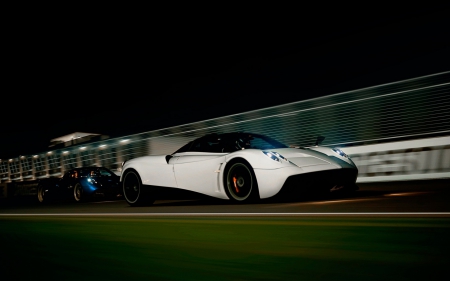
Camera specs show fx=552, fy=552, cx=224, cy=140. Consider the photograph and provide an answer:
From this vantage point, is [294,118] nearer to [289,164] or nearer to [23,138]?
[289,164]

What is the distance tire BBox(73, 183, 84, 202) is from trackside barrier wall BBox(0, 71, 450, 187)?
211 inches

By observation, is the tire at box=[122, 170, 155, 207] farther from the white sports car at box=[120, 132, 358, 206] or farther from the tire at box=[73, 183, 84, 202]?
the tire at box=[73, 183, 84, 202]

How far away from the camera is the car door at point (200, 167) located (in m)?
9.20

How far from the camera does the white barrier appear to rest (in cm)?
1212

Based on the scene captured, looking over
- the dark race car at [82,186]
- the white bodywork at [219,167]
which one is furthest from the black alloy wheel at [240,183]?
the dark race car at [82,186]

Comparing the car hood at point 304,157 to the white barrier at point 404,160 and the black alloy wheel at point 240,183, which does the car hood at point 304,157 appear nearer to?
the black alloy wheel at point 240,183

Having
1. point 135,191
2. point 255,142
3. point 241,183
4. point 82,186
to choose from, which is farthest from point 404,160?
point 82,186

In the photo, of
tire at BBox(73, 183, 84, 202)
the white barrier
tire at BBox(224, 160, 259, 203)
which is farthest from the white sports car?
tire at BBox(73, 183, 84, 202)

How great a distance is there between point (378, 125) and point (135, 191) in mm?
6769

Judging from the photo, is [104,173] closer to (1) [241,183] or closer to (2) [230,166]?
(2) [230,166]

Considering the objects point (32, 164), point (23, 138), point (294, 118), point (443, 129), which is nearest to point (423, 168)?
point (443, 129)

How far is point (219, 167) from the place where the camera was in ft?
29.9

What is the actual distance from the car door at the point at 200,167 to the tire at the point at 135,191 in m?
0.99

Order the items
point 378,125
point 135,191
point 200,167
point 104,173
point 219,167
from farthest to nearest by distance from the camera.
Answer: point 104,173
point 378,125
point 135,191
point 200,167
point 219,167
